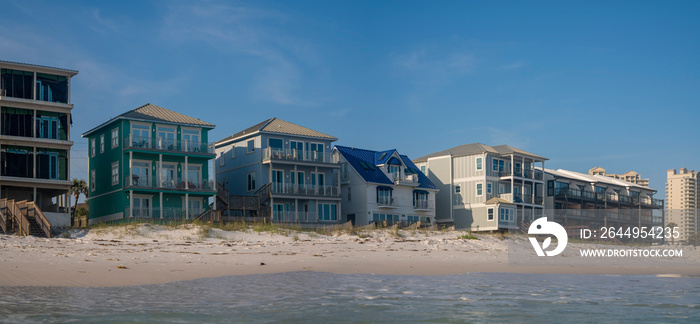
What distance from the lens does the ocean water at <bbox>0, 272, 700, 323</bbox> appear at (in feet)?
37.5

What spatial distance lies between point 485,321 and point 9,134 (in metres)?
41.0

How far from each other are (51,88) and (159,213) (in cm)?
1066

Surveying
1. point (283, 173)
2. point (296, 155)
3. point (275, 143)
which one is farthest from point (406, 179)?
point (275, 143)

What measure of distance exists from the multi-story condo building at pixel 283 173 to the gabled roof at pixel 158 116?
5.59 m

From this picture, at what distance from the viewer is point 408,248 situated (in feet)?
96.7

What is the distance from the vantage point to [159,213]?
4734 cm

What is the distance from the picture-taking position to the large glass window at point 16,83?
44875mm

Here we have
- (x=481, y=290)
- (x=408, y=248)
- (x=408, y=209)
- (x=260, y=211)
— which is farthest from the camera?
(x=408, y=209)

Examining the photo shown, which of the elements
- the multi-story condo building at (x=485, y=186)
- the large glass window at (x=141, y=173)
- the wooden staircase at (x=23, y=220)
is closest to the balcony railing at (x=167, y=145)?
the large glass window at (x=141, y=173)

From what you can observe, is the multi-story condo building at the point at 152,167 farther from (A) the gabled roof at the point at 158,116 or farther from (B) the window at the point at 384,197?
(B) the window at the point at 384,197

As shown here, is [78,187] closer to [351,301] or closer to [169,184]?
[169,184]

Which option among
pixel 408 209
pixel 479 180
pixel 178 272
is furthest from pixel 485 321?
pixel 479 180

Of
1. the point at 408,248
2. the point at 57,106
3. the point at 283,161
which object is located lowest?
the point at 408,248

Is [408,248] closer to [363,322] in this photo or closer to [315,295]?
[315,295]
